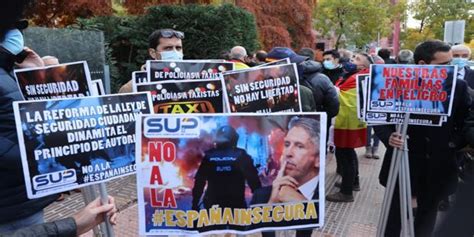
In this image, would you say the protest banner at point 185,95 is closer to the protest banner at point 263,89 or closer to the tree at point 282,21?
the protest banner at point 263,89

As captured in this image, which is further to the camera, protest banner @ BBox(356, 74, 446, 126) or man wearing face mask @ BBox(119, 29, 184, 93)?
man wearing face mask @ BBox(119, 29, 184, 93)

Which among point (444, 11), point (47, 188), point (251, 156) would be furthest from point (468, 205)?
point (444, 11)

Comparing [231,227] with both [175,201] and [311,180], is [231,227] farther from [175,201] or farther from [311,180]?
[311,180]

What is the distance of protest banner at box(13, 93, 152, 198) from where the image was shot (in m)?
1.78

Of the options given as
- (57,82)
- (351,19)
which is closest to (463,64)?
(57,82)

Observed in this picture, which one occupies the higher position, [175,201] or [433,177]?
[175,201]

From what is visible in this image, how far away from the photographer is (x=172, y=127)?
1.97 meters

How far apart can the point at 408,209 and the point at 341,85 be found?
2872 mm

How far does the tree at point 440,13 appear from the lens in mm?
26641

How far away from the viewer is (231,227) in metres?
2.05

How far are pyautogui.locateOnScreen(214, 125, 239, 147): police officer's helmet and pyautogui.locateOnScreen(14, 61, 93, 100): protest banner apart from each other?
1039mm

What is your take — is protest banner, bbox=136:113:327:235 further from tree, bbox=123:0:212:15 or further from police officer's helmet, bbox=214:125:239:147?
tree, bbox=123:0:212:15

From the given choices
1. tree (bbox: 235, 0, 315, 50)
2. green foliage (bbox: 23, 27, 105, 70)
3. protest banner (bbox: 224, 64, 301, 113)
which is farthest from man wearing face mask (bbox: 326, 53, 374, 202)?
tree (bbox: 235, 0, 315, 50)

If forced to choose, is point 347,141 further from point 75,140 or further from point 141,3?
point 141,3
